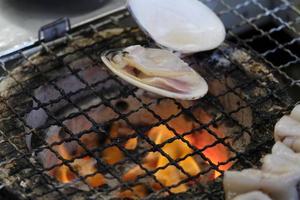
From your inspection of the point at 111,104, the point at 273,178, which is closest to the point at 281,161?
the point at 273,178

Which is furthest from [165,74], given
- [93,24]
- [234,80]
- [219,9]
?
[219,9]

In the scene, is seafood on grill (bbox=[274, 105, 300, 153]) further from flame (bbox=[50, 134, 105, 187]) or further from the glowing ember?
flame (bbox=[50, 134, 105, 187])

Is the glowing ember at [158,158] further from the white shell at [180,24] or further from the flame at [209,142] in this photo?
the white shell at [180,24]

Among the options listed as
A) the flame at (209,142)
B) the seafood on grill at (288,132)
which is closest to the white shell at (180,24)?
the flame at (209,142)

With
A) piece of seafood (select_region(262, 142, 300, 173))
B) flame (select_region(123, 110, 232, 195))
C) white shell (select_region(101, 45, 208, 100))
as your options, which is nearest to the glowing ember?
flame (select_region(123, 110, 232, 195))

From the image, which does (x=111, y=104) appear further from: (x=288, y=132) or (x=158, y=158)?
(x=288, y=132)
